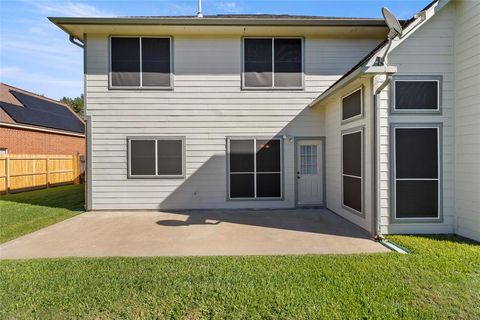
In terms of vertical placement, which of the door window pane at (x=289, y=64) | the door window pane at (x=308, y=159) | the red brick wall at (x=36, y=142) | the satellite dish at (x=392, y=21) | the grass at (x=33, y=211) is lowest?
the grass at (x=33, y=211)

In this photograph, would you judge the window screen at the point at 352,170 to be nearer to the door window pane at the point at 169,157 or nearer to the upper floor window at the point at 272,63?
the upper floor window at the point at 272,63

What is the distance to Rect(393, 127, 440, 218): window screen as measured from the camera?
5.23 metres

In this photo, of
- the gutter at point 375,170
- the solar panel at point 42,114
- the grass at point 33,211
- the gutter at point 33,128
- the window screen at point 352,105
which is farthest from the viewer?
the solar panel at point 42,114

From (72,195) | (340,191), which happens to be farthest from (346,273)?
(72,195)

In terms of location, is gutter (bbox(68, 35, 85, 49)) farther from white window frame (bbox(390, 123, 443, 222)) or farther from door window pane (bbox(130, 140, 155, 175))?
white window frame (bbox(390, 123, 443, 222))

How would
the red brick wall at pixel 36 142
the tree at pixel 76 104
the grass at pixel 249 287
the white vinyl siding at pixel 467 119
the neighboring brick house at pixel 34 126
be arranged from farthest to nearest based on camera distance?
the tree at pixel 76 104
the neighboring brick house at pixel 34 126
the red brick wall at pixel 36 142
the white vinyl siding at pixel 467 119
the grass at pixel 249 287

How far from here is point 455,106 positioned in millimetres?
5199

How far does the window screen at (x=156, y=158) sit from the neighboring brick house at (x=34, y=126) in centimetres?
1075

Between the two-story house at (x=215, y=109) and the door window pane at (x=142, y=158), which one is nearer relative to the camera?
the two-story house at (x=215, y=109)

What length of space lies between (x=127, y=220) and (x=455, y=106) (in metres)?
8.03

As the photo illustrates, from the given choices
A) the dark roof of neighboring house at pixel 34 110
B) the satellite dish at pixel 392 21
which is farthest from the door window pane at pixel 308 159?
the dark roof of neighboring house at pixel 34 110

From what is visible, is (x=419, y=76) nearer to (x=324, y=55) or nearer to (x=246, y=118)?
(x=324, y=55)

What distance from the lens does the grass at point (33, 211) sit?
5828mm

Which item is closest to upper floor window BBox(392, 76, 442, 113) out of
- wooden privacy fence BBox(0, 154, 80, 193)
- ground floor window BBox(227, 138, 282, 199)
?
ground floor window BBox(227, 138, 282, 199)
